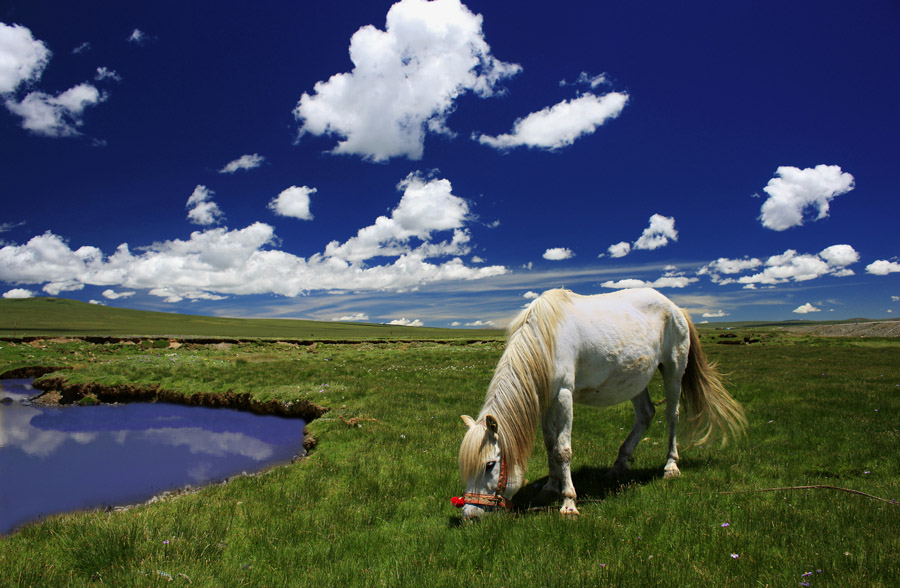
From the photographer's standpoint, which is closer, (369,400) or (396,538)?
(396,538)

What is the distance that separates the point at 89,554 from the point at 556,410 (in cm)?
602

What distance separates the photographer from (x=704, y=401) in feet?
29.0

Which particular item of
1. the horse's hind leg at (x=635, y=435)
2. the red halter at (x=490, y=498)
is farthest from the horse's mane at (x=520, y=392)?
the horse's hind leg at (x=635, y=435)

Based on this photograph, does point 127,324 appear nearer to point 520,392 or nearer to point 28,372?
point 28,372

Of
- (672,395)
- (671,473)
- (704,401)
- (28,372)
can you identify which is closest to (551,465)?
(671,473)

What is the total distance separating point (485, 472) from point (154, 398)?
21.8 metres

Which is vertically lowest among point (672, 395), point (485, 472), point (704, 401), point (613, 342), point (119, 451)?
point (119, 451)

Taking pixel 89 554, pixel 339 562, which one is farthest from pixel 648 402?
pixel 89 554

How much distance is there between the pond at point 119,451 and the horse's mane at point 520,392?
7692 millimetres

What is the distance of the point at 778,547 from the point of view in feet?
15.1

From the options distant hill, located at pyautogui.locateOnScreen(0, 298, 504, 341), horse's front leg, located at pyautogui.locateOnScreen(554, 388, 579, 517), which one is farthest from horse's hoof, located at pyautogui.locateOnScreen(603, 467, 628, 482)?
distant hill, located at pyautogui.locateOnScreen(0, 298, 504, 341)

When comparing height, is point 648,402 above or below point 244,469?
above

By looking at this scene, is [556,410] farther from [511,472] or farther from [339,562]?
[339,562]

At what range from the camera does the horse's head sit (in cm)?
550
